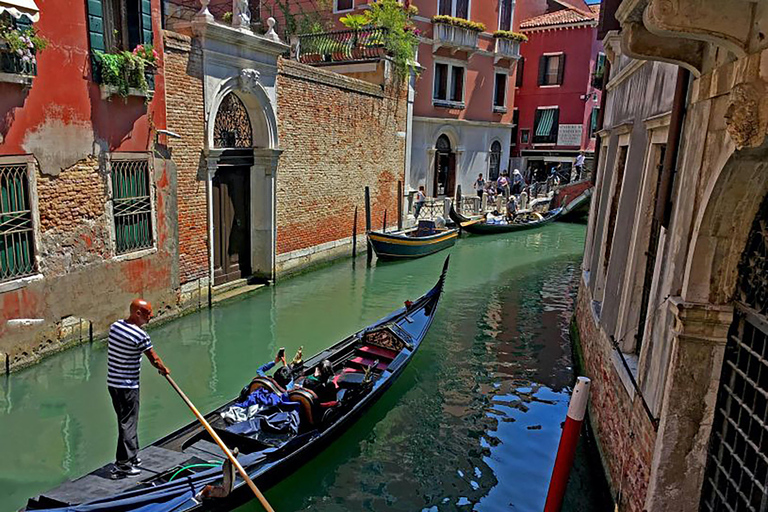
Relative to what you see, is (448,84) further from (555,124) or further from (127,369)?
(127,369)

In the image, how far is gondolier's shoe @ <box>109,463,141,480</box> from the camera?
3.41 metres

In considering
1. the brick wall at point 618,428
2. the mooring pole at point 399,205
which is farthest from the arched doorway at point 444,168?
the brick wall at point 618,428

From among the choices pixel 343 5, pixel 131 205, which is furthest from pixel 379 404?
pixel 343 5

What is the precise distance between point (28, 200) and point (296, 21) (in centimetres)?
1113

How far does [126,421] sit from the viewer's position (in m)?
3.59

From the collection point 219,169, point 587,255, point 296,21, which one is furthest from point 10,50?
point 296,21

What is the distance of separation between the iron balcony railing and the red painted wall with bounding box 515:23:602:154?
10.8 m

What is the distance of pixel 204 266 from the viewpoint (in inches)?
320

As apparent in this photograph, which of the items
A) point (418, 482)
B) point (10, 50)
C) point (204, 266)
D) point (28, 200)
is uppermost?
Result: point (10, 50)

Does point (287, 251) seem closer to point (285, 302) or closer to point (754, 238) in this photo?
point (285, 302)

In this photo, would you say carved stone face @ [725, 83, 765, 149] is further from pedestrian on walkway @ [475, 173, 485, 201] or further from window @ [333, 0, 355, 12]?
pedestrian on walkway @ [475, 173, 485, 201]

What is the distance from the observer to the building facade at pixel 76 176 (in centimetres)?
538

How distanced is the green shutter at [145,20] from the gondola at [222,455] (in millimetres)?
4034

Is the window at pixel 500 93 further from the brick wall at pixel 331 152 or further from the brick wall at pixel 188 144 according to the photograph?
the brick wall at pixel 188 144
